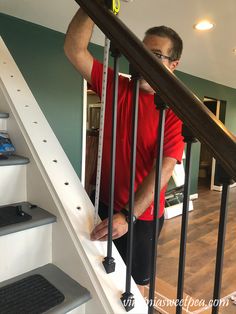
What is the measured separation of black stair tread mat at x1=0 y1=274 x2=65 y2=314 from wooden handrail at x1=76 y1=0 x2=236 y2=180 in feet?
2.19

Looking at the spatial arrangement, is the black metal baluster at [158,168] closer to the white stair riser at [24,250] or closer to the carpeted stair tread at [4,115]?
the white stair riser at [24,250]

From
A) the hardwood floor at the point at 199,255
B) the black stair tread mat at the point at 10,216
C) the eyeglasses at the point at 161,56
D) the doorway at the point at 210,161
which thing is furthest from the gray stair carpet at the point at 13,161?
the doorway at the point at 210,161

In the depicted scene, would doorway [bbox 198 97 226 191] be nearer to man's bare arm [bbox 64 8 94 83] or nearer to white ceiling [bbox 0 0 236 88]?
white ceiling [bbox 0 0 236 88]

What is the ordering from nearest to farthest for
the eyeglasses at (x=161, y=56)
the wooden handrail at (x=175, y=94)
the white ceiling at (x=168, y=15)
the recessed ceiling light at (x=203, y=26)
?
the wooden handrail at (x=175, y=94)
the eyeglasses at (x=161, y=56)
the white ceiling at (x=168, y=15)
the recessed ceiling light at (x=203, y=26)

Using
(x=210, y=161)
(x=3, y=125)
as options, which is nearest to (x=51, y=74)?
(x=3, y=125)

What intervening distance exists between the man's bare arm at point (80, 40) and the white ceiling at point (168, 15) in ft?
4.22

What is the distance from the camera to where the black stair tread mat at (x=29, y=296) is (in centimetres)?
78

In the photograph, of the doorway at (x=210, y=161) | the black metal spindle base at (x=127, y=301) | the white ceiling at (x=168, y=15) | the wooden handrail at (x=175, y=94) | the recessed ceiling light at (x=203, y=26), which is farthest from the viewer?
the doorway at (x=210, y=161)

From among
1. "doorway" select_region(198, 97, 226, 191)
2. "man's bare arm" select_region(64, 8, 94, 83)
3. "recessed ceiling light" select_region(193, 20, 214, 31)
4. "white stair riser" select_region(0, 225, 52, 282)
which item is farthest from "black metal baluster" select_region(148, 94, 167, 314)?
"doorway" select_region(198, 97, 226, 191)

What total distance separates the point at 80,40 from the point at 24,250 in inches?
34.4

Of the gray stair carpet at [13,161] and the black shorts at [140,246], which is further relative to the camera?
the black shorts at [140,246]

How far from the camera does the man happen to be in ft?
3.53

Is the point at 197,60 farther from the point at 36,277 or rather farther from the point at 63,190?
the point at 36,277

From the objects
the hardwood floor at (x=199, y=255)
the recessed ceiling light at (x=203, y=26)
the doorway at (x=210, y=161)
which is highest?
the recessed ceiling light at (x=203, y=26)
